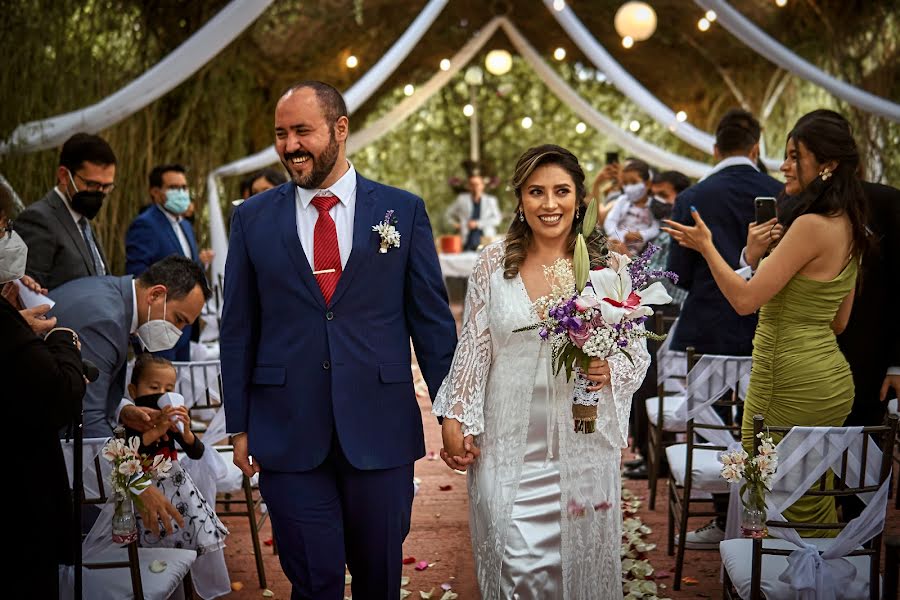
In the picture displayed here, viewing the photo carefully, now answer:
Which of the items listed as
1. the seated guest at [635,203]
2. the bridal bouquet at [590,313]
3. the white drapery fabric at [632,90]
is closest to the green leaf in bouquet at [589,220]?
the bridal bouquet at [590,313]

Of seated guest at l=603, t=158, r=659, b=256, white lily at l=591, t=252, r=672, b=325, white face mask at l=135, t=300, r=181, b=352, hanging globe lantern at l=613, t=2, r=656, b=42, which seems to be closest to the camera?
white lily at l=591, t=252, r=672, b=325

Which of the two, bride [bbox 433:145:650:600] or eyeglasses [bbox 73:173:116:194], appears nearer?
bride [bbox 433:145:650:600]

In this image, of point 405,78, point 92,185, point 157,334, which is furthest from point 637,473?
point 405,78

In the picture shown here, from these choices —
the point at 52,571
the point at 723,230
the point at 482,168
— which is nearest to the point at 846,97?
the point at 723,230

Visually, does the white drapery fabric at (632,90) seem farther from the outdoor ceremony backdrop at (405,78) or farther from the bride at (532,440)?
the bride at (532,440)

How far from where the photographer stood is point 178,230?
6.28 metres

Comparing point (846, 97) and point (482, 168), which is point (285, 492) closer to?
point (846, 97)

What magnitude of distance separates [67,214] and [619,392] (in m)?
2.92

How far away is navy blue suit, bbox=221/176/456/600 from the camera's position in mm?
2814

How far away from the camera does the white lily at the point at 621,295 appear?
9.06 feet

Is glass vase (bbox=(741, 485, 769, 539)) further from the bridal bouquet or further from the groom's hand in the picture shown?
the groom's hand

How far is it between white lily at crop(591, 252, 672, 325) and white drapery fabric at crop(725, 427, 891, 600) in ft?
1.91

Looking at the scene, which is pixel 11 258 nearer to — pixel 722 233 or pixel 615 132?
pixel 722 233

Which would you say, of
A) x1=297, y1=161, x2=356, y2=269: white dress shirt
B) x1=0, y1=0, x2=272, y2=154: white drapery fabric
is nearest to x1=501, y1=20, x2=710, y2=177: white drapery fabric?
x1=0, y1=0, x2=272, y2=154: white drapery fabric
